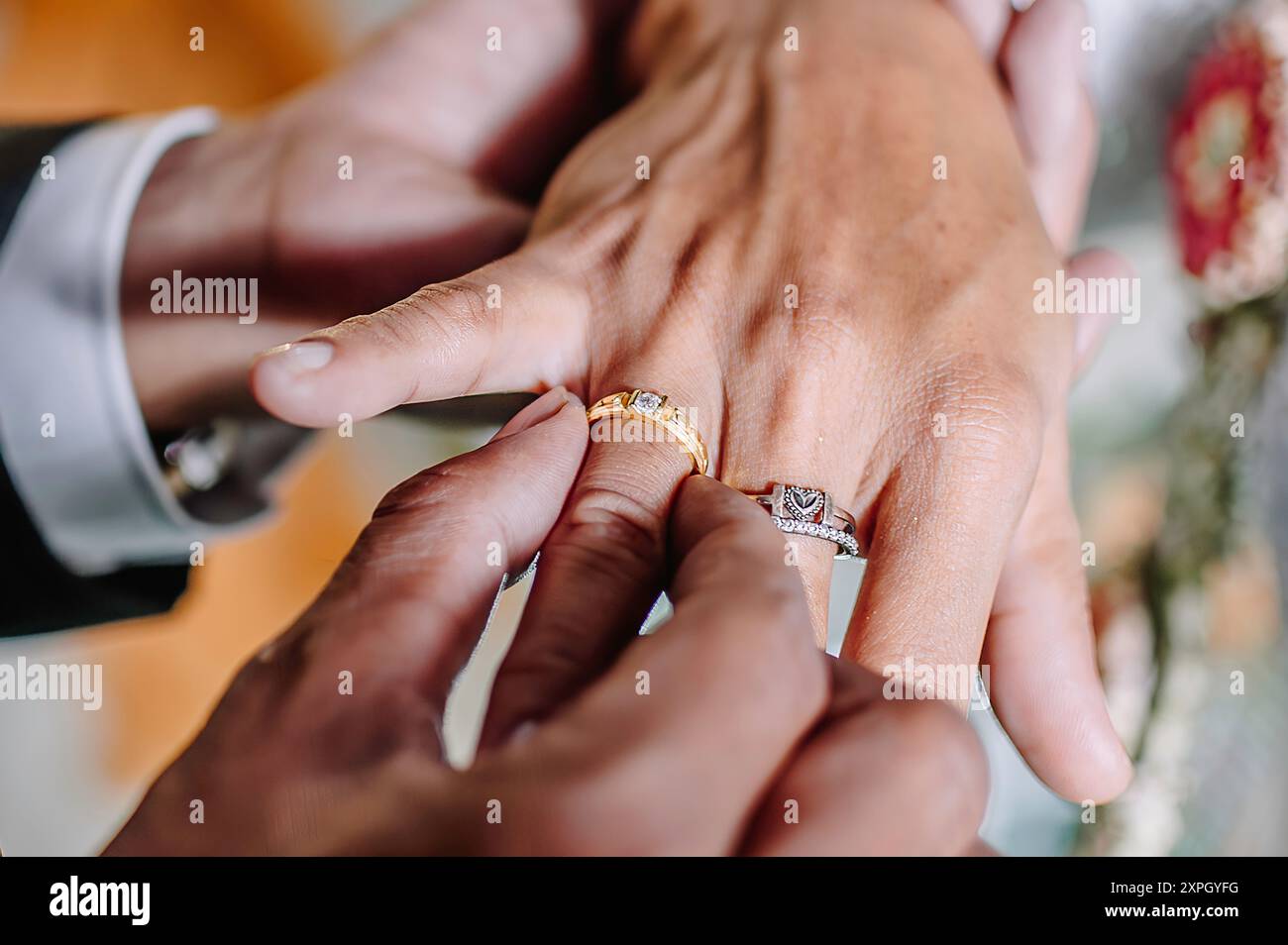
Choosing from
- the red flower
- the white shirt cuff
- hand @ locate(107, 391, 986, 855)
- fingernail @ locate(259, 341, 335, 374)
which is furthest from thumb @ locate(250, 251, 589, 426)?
the red flower

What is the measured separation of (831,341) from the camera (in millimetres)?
600

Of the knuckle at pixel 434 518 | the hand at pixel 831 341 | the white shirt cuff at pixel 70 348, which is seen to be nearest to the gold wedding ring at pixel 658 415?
the hand at pixel 831 341

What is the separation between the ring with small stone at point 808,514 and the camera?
0.54 meters

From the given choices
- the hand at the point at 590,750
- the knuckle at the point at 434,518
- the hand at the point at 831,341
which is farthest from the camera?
the hand at the point at 831,341

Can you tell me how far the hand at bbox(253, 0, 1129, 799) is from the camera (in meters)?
0.52

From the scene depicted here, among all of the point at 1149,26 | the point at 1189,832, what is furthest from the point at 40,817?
the point at 1149,26

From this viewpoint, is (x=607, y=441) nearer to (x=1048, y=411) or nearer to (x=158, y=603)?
(x=1048, y=411)

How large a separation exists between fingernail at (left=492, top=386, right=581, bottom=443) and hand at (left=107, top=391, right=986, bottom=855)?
5.1 inches

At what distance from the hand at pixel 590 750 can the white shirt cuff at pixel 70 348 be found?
0.48m

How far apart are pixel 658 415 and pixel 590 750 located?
0.26m

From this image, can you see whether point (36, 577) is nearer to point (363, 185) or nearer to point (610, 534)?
point (363, 185)

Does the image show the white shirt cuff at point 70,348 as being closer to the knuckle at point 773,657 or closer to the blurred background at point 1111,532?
the blurred background at point 1111,532

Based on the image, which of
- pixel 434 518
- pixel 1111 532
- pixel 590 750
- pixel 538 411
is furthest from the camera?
pixel 1111 532

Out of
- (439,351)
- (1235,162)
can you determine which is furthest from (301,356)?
(1235,162)
